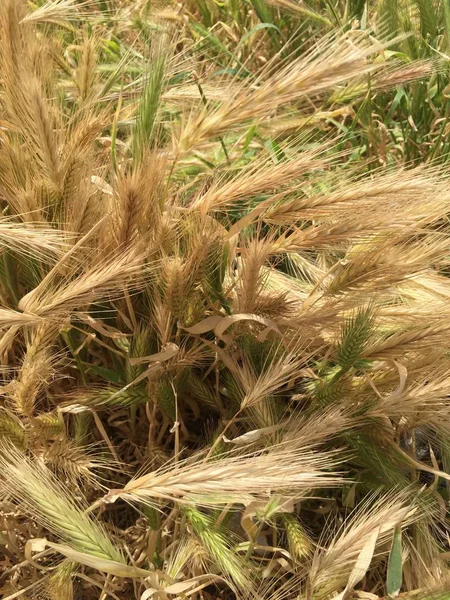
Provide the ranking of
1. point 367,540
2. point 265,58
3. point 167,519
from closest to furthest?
point 367,540 → point 167,519 → point 265,58

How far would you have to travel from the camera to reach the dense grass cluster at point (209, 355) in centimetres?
111

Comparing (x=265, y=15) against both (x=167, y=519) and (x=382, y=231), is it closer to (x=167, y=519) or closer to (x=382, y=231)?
(x=382, y=231)

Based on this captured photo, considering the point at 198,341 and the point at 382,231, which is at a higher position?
the point at 382,231

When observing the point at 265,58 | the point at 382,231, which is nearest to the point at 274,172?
the point at 382,231

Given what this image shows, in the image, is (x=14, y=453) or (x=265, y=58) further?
(x=265, y=58)

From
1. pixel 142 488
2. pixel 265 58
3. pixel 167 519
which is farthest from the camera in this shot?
pixel 265 58

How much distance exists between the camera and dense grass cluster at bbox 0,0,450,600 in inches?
43.9

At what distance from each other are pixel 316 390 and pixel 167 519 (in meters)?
0.29

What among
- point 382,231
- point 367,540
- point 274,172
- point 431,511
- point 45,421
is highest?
point 274,172

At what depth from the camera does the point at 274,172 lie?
1.18m

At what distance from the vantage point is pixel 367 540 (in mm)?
1121

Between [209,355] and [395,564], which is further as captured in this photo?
[209,355]

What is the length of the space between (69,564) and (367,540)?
15.7 inches

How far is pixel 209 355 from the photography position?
4.43ft
